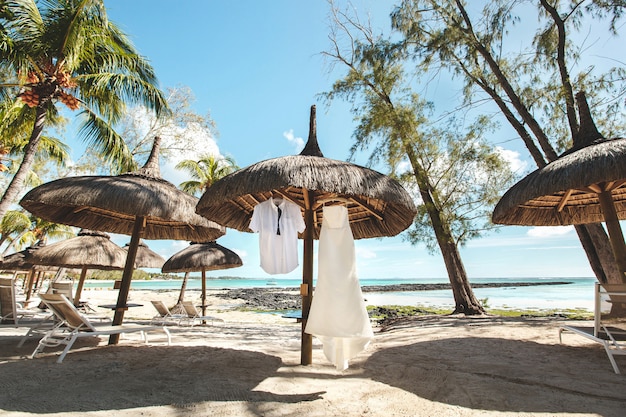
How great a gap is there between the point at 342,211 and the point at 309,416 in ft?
5.78

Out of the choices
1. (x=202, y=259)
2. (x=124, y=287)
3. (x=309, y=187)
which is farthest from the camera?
(x=202, y=259)

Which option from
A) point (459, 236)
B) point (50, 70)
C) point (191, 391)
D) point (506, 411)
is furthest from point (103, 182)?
point (459, 236)

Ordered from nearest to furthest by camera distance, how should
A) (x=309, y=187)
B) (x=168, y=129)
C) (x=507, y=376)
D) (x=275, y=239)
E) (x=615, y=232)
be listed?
(x=309, y=187), (x=507, y=376), (x=275, y=239), (x=615, y=232), (x=168, y=129)

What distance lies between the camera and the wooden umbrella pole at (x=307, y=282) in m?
3.57

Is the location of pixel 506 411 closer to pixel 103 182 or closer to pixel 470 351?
pixel 470 351

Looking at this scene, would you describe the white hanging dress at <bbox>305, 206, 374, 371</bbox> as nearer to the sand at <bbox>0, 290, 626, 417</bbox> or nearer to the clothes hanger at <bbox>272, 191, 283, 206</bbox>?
the sand at <bbox>0, 290, 626, 417</bbox>

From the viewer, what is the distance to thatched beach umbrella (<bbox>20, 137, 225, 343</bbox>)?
386cm

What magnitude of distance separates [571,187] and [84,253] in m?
9.92

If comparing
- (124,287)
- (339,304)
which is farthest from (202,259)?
(339,304)

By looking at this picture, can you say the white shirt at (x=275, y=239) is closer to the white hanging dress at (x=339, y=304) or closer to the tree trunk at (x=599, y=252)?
the white hanging dress at (x=339, y=304)

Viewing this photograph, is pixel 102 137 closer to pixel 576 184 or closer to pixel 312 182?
pixel 312 182

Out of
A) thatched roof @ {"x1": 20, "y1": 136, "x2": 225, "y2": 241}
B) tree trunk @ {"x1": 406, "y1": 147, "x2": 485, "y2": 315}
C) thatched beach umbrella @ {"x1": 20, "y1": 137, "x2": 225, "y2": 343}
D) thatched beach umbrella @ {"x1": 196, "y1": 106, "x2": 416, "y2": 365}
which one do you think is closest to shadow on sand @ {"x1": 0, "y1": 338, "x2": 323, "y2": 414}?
thatched beach umbrella @ {"x1": 196, "y1": 106, "x2": 416, "y2": 365}

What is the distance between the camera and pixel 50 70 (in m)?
7.45

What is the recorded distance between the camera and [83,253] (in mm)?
8289
